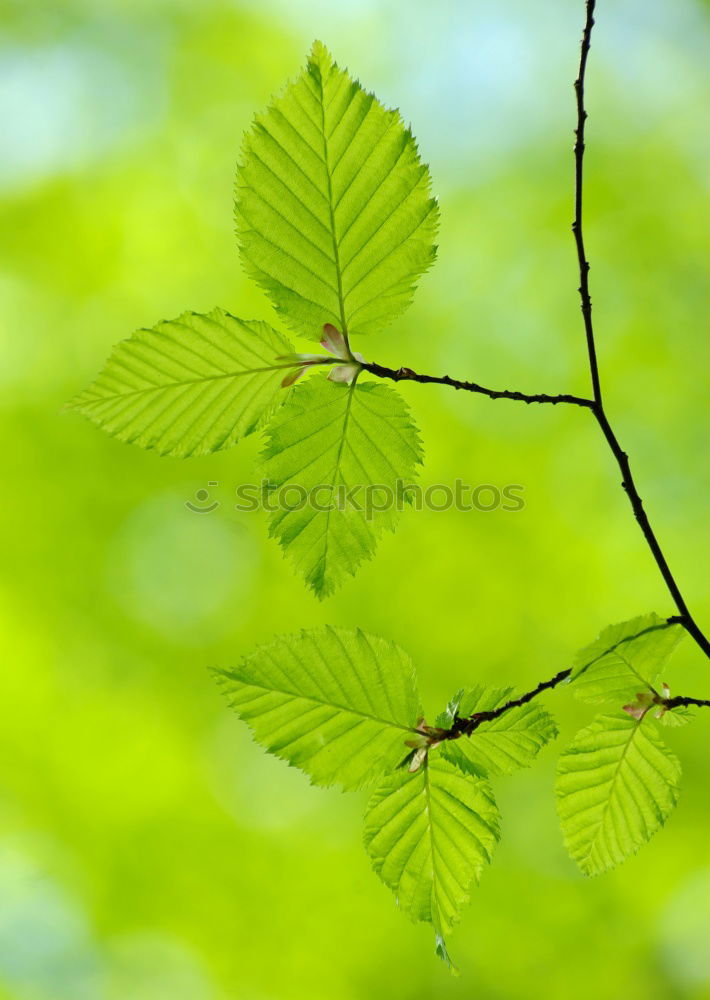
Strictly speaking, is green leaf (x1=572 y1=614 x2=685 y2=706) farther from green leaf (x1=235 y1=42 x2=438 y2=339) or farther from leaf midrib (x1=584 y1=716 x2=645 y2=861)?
green leaf (x1=235 y1=42 x2=438 y2=339)

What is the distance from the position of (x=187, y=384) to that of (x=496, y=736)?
36 centimetres

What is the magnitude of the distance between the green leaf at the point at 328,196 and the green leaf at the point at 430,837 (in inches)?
14.1

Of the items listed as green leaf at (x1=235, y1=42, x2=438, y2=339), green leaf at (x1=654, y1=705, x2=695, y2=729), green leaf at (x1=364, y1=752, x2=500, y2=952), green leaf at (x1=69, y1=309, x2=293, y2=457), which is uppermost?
green leaf at (x1=235, y1=42, x2=438, y2=339)

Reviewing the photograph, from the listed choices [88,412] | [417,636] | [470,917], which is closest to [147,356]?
[88,412]

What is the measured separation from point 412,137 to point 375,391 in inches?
7.0

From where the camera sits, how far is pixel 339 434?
64 centimetres

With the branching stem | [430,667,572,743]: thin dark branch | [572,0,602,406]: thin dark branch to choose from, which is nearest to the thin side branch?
[430,667,572,743]: thin dark branch

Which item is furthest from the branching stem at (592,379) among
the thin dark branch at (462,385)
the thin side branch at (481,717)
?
the thin side branch at (481,717)

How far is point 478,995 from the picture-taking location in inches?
156

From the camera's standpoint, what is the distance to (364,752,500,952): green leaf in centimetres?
63

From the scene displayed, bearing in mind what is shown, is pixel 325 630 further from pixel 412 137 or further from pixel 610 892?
pixel 610 892

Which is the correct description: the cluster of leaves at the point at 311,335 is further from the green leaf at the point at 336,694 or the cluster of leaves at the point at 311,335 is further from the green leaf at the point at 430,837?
the green leaf at the point at 430,837

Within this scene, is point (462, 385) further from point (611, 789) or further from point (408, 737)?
point (611, 789)

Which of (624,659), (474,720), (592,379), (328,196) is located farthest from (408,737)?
(328,196)
